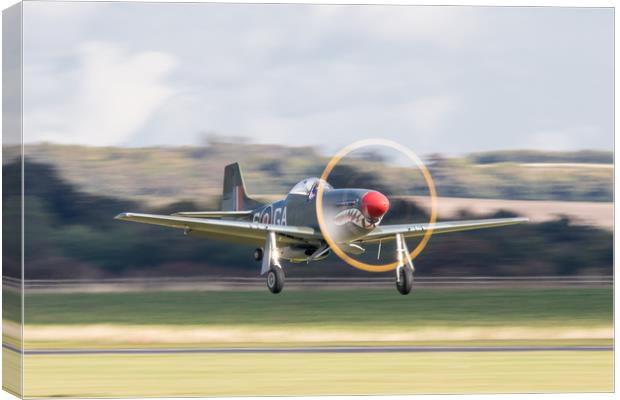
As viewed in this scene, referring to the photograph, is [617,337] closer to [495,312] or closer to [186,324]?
[495,312]

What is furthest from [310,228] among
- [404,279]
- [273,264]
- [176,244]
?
[176,244]

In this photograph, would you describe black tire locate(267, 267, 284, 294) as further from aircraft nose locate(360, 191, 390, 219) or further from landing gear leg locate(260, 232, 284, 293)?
aircraft nose locate(360, 191, 390, 219)

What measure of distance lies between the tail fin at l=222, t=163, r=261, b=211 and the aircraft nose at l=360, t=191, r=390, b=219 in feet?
11.7

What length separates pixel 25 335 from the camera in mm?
20594

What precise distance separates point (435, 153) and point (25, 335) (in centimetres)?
877

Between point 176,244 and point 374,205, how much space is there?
14.7 feet

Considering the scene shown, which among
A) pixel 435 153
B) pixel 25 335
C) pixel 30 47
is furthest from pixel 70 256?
pixel 435 153

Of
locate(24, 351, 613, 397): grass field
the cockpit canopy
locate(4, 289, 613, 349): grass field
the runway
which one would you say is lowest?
locate(24, 351, 613, 397): grass field

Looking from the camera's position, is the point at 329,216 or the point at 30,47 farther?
the point at 329,216

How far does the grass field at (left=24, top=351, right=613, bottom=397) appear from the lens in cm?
2000

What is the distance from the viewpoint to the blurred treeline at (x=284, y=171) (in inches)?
914

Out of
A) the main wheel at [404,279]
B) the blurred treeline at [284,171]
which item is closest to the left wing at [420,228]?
the main wheel at [404,279]

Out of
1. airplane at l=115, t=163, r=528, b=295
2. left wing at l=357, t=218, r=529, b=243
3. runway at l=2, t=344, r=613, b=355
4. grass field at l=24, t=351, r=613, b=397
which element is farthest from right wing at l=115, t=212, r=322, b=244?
grass field at l=24, t=351, r=613, b=397

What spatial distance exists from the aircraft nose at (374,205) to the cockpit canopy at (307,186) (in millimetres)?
936
